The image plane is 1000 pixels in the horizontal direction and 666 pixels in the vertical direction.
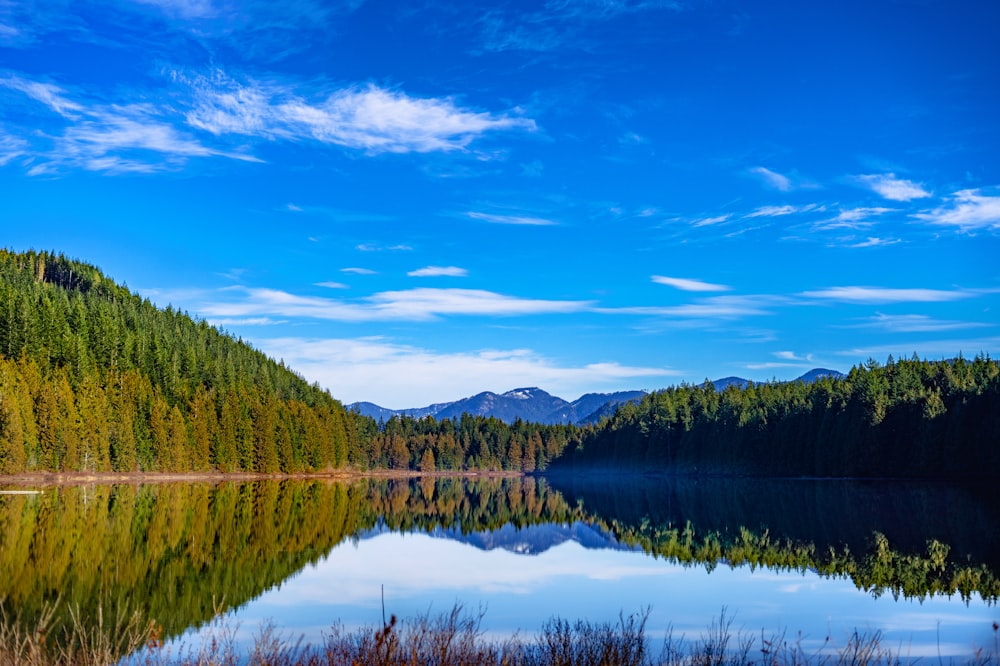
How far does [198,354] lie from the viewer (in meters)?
153

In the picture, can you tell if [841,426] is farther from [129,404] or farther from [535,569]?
[129,404]

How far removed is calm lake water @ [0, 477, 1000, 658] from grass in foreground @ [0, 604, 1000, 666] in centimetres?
91

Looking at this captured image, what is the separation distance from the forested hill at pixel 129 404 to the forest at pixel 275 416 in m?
0.23

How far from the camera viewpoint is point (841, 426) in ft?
364

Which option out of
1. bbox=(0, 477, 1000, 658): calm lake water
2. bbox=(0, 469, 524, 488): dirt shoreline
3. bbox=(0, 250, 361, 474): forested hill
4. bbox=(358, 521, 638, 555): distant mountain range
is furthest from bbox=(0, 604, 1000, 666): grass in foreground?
bbox=(0, 250, 361, 474): forested hill

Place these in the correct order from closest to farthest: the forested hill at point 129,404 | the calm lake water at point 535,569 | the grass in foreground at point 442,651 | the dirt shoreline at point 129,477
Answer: the grass in foreground at point 442,651
the calm lake water at point 535,569
the dirt shoreline at point 129,477
the forested hill at point 129,404

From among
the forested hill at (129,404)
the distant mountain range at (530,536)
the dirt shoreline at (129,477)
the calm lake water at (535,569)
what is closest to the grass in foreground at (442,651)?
the calm lake water at (535,569)

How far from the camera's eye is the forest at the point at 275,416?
94.1m

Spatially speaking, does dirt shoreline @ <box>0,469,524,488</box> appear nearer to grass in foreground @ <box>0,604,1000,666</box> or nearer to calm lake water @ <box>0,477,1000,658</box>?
calm lake water @ <box>0,477,1000,658</box>

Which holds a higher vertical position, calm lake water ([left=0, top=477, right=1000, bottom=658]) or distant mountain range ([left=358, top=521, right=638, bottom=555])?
calm lake water ([left=0, top=477, right=1000, bottom=658])

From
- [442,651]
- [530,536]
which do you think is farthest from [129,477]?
[442,651]

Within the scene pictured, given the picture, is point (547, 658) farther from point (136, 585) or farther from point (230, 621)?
point (136, 585)

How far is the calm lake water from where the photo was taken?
2189 cm

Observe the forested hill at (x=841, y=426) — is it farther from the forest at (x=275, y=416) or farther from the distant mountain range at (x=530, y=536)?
the distant mountain range at (x=530, y=536)
